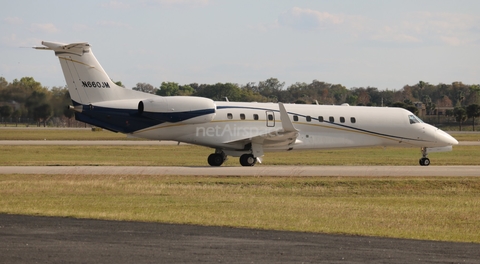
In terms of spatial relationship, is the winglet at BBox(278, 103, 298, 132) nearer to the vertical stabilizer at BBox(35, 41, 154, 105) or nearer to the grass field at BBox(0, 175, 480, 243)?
the grass field at BBox(0, 175, 480, 243)

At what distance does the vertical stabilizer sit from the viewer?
31625 mm

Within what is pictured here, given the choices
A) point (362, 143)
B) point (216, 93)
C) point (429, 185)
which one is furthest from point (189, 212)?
point (216, 93)

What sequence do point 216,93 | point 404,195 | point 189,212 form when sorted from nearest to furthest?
point 189,212, point 404,195, point 216,93

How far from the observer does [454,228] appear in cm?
1688

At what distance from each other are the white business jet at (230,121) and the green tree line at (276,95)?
16.0 m

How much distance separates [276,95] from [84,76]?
10650 centimetres

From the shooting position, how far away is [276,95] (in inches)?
5413

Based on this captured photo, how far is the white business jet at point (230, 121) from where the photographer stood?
32.1 m

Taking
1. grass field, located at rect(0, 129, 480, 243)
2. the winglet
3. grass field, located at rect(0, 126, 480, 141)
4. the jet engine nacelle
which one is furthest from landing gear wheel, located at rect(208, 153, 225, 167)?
grass field, located at rect(0, 126, 480, 141)

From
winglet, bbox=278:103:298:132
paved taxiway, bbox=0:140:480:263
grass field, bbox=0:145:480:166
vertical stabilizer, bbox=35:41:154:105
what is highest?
vertical stabilizer, bbox=35:41:154:105

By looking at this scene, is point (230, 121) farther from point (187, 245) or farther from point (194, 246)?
point (194, 246)

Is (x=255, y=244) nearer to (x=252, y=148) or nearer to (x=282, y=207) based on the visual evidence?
(x=282, y=207)

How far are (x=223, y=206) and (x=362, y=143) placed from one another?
1825 cm

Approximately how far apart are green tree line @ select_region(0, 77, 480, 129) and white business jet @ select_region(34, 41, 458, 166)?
→ 15993mm
